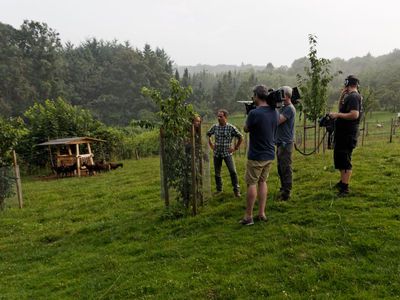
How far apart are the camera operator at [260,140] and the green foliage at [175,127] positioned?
1.70m

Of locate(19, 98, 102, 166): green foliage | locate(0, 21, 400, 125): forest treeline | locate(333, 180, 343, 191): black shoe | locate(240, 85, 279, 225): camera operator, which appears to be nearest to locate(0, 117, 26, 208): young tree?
locate(240, 85, 279, 225): camera operator

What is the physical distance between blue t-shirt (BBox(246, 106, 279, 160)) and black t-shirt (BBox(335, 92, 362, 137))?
140cm

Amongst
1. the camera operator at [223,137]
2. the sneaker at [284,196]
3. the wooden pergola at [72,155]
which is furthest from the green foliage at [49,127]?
the sneaker at [284,196]

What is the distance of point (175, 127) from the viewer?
7.07 metres

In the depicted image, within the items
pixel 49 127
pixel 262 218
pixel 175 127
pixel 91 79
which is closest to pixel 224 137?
pixel 175 127

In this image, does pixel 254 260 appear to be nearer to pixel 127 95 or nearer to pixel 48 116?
pixel 48 116

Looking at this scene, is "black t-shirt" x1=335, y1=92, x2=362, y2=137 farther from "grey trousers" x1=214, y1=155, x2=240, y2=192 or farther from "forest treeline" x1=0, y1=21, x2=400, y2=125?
"forest treeline" x1=0, y1=21, x2=400, y2=125

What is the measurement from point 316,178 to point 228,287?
4.99 meters

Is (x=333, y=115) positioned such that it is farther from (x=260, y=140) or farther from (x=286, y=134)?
(x=260, y=140)

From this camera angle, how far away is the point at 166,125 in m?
7.09

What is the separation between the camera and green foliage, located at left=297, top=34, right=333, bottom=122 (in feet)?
43.8

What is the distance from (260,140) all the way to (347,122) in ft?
5.96

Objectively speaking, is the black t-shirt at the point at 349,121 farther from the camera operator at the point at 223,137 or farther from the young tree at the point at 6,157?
the young tree at the point at 6,157

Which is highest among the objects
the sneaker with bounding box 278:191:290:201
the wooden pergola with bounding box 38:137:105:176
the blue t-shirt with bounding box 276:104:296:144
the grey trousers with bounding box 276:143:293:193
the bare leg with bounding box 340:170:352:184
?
the blue t-shirt with bounding box 276:104:296:144
